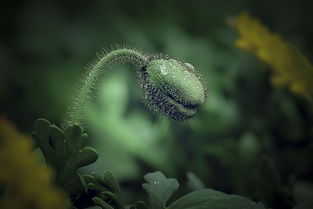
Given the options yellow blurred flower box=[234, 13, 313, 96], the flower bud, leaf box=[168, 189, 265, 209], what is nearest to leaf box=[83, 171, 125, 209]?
leaf box=[168, 189, 265, 209]

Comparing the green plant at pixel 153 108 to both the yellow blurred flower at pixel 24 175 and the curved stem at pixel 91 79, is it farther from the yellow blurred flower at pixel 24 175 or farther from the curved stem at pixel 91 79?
the yellow blurred flower at pixel 24 175

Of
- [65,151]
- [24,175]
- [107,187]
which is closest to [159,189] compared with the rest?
[107,187]

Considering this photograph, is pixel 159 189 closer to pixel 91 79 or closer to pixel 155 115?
pixel 91 79

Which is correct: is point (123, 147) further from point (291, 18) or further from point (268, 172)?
point (291, 18)

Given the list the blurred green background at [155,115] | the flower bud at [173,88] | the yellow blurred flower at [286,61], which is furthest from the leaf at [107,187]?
the yellow blurred flower at [286,61]

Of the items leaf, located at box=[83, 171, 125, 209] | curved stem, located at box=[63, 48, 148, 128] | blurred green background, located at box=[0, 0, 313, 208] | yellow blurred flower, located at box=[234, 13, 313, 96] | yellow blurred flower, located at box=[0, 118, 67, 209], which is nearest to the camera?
yellow blurred flower, located at box=[0, 118, 67, 209]

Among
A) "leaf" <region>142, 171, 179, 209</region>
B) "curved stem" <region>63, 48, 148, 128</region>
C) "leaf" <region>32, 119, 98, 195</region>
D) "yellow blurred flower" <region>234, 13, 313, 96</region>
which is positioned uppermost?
"yellow blurred flower" <region>234, 13, 313, 96</region>

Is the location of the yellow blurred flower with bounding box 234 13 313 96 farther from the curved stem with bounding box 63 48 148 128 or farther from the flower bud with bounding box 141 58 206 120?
the curved stem with bounding box 63 48 148 128
